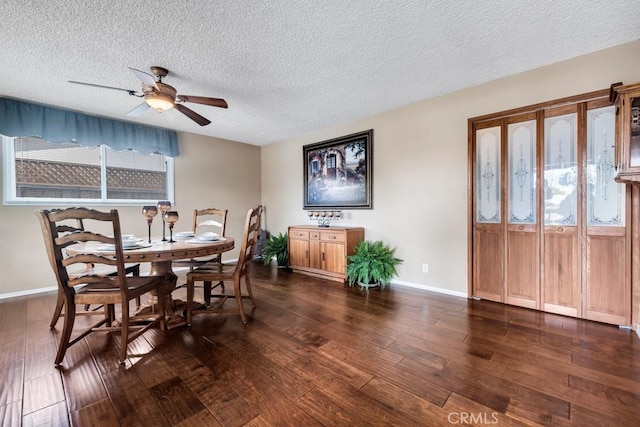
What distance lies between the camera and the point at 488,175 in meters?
3.06

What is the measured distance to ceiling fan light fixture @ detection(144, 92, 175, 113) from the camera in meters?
2.50

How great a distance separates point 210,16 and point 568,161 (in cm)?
337

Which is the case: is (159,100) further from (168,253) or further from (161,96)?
(168,253)

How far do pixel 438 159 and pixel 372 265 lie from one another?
159 centimetres

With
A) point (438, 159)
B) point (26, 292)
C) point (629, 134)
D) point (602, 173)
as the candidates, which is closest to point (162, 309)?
point (26, 292)

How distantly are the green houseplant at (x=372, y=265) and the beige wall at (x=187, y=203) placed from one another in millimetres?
2887

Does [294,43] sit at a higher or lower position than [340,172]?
higher

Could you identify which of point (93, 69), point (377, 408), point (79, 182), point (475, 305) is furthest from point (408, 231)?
point (79, 182)

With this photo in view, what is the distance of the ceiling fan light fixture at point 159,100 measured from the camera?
2.50 m

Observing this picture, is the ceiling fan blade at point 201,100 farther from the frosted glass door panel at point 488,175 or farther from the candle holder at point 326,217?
the frosted glass door panel at point 488,175

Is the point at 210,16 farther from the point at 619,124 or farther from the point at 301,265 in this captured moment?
the point at 301,265

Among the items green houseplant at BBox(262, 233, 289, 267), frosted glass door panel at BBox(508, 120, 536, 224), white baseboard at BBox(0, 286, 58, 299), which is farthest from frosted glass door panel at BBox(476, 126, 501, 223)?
white baseboard at BBox(0, 286, 58, 299)

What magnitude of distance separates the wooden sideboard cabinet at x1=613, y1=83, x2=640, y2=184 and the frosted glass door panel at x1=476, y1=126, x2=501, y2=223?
1.02 meters

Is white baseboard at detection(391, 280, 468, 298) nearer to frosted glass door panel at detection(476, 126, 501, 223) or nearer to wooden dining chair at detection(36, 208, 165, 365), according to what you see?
frosted glass door panel at detection(476, 126, 501, 223)
